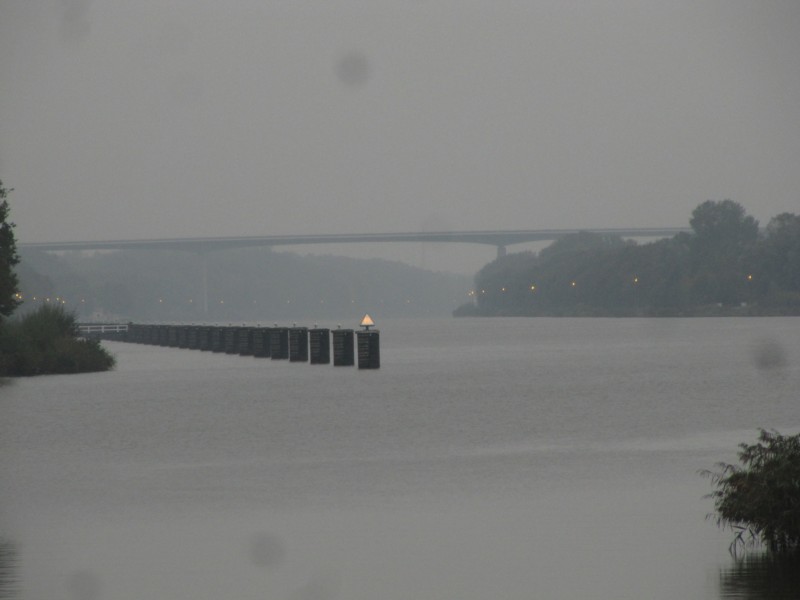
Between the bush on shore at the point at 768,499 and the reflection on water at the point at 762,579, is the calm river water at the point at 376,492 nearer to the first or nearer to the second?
the reflection on water at the point at 762,579

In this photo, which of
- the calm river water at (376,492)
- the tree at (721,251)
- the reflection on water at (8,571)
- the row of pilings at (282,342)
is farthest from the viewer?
the tree at (721,251)

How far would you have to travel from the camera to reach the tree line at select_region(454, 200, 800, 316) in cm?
14462

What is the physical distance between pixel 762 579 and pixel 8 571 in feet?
23.4

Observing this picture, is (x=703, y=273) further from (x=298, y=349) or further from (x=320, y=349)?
(x=320, y=349)

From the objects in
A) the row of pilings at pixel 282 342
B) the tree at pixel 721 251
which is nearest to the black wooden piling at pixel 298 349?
the row of pilings at pixel 282 342

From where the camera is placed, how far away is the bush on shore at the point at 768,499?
13.9 meters

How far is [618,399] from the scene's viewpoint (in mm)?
39688

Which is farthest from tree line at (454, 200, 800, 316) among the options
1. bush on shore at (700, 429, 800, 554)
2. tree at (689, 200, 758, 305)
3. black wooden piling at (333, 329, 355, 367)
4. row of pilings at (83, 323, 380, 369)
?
bush on shore at (700, 429, 800, 554)

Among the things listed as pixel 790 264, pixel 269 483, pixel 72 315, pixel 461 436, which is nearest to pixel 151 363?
pixel 72 315

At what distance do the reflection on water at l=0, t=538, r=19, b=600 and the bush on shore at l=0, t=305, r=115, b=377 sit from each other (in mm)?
40147

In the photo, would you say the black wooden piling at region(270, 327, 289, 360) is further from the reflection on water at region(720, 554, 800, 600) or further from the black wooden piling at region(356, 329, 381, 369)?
the reflection on water at region(720, 554, 800, 600)

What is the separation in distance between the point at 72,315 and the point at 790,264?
94.2 metres

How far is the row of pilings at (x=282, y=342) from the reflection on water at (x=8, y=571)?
3999cm

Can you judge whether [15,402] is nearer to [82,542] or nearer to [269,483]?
[269,483]
